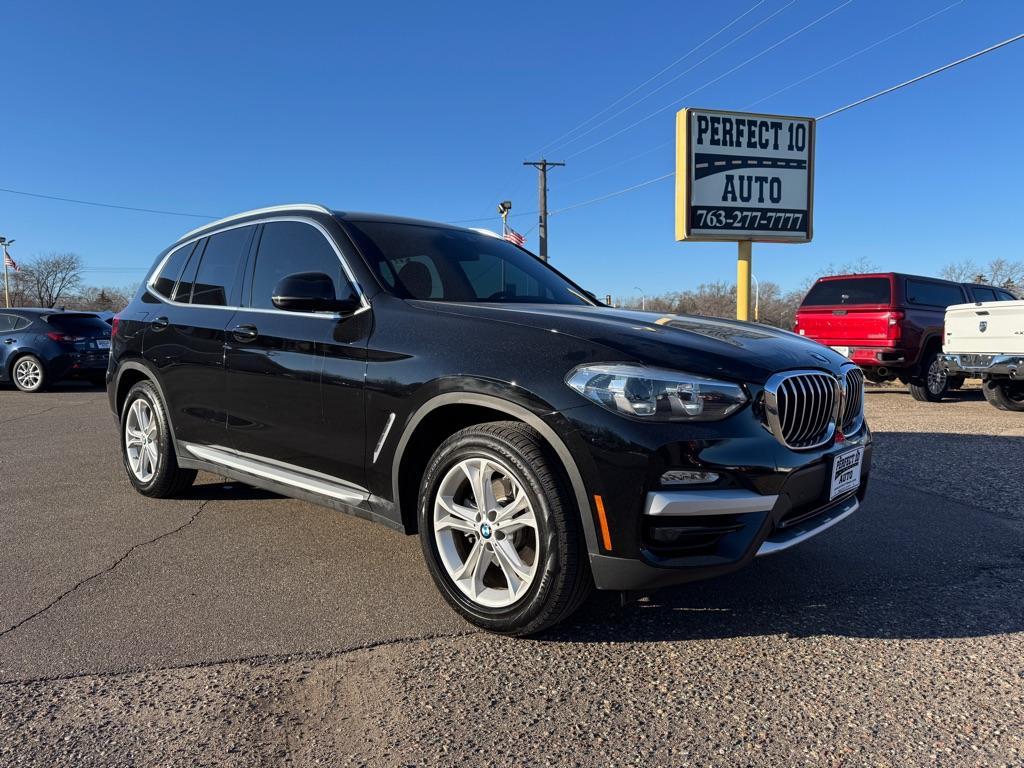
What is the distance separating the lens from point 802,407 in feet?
8.95

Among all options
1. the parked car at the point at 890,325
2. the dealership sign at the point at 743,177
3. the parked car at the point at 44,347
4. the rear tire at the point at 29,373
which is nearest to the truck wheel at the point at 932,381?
the parked car at the point at 890,325

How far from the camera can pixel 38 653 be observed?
104 inches

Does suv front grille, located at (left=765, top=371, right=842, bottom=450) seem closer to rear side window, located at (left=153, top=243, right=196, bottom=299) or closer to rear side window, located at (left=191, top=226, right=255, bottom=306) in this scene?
rear side window, located at (left=191, top=226, right=255, bottom=306)

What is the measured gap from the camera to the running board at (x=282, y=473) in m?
3.28

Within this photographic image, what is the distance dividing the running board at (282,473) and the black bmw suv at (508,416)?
0.01 m

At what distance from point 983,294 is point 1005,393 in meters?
3.97

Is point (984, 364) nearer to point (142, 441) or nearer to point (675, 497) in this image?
point (675, 497)

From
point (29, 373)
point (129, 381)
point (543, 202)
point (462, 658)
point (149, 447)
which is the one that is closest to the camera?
point (462, 658)

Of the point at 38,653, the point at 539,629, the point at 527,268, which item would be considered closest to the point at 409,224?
the point at 527,268

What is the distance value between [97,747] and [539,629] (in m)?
1.44

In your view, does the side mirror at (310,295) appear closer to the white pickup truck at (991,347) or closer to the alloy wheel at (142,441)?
the alloy wheel at (142,441)

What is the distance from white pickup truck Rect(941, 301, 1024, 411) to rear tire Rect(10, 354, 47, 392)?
1435cm

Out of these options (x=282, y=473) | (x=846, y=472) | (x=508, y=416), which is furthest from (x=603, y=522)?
(x=282, y=473)

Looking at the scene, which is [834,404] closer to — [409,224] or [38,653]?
[409,224]
